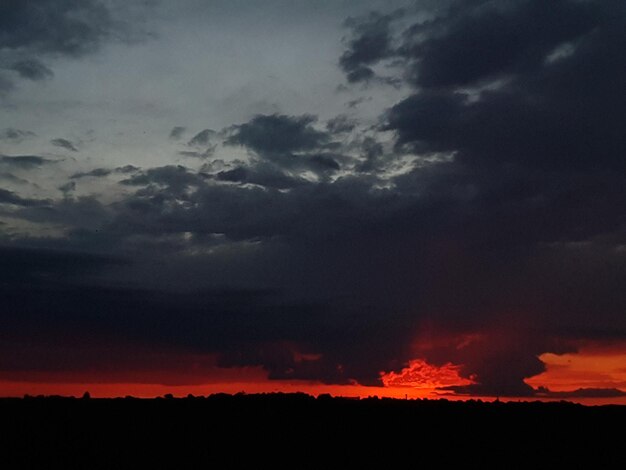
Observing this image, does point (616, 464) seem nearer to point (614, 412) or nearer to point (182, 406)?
point (614, 412)

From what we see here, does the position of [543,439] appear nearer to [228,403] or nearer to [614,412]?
[614,412]

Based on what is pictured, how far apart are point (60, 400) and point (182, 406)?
6.85 m

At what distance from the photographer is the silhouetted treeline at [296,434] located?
4038 cm

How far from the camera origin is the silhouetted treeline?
40.4 meters

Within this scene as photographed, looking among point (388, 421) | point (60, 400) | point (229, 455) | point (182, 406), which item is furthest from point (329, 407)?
point (60, 400)

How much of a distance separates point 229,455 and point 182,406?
9.24 meters

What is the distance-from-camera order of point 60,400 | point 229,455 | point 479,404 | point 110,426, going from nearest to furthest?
1. point 229,455
2. point 110,426
3. point 60,400
4. point 479,404

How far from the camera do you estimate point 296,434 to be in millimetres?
46156

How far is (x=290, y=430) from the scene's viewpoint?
4688 cm

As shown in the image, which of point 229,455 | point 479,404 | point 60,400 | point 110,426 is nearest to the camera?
point 229,455

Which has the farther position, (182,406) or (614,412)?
(614,412)

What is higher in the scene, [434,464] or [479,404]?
[479,404]

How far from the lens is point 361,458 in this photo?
141 feet

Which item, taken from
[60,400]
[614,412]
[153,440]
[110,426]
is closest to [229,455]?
[153,440]
